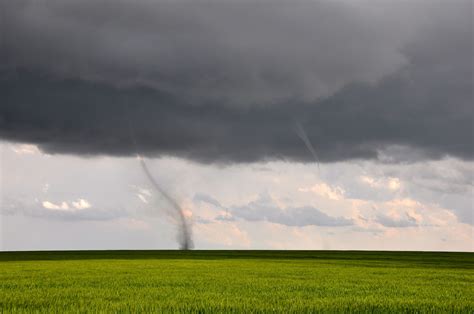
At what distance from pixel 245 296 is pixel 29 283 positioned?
13377 mm

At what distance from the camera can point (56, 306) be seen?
1794 centimetres

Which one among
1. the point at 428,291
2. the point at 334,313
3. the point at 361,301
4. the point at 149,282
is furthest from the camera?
the point at 149,282

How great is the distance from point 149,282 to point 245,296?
27.1ft

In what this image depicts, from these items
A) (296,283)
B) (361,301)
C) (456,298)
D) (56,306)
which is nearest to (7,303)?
(56,306)

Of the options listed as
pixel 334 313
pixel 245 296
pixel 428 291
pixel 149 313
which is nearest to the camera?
pixel 149 313

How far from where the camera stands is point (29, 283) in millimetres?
28312

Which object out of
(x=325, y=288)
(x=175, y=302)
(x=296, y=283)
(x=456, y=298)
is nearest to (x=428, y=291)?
(x=456, y=298)

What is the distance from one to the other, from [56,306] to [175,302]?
3.93 meters

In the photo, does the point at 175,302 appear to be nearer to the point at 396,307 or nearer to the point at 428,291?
the point at 396,307

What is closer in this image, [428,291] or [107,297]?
[107,297]

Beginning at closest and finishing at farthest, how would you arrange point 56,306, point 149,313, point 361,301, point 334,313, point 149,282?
1. point 149,313
2. point 334,313
3. point 56,306
4. point 361,301
5. point 149,282

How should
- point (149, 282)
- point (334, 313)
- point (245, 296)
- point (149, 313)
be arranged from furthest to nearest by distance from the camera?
1. point (149, 282)
2. point (245, 296)
3. point (334, 313)
4. point (149, 313)

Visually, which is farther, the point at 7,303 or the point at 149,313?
the point at 7,303

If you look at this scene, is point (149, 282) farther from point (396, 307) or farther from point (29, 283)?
point (396, 307)
